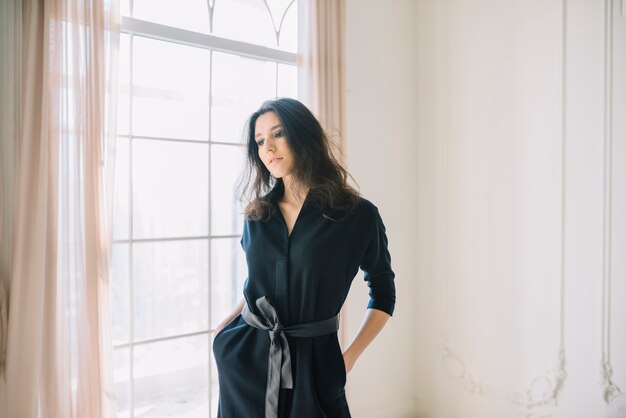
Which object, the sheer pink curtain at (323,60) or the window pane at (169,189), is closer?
the window pane at (169,189)

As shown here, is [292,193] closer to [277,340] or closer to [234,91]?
[277,340]

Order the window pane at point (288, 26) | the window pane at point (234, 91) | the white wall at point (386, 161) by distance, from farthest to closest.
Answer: the white wall at point (386, 161), the window pane at point (288, 26), the window pane at point (234, 91)

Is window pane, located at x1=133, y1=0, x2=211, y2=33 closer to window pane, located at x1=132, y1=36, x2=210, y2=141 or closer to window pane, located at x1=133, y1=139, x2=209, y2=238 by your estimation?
window pane, located at x1=132, y1=36, x2=210, y2=141

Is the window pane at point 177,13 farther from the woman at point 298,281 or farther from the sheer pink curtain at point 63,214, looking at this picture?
the woman at point 298,281

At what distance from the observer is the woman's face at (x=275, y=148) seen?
155 centimetres

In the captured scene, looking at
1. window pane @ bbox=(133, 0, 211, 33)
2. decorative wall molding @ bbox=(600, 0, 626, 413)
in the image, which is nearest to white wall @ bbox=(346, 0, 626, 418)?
decorative wall molding @ bbox=(600, 0, 626, 413)

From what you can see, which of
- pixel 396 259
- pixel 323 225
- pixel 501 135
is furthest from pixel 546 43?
pixel 323 225

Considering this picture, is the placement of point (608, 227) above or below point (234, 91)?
below

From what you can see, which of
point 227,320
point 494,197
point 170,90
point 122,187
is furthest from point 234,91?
point 494,197

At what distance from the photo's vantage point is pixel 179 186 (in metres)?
2.32

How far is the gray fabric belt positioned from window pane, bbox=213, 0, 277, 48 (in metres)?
1.55

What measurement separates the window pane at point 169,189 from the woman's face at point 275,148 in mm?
880

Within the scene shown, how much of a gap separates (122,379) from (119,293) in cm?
39

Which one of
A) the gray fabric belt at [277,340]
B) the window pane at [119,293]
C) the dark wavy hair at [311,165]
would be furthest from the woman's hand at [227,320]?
the window pane at [119,293]
